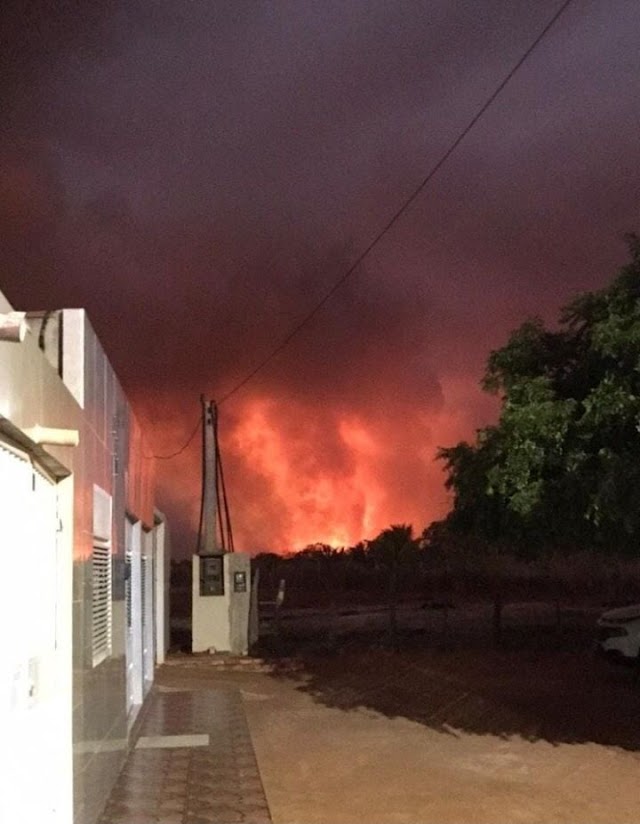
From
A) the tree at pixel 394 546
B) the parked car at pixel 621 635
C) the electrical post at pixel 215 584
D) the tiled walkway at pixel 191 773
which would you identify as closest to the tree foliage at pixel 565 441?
the tiled walkway at pixel 191 773

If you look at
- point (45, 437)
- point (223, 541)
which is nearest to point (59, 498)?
point (45, 437)

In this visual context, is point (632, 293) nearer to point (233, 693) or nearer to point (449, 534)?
point (449, 534)

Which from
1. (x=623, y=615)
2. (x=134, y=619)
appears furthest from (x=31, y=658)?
(x=623, y=615)

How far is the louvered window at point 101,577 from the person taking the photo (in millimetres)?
8227

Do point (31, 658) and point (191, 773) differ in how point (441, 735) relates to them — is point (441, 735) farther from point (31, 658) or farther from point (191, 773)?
point (31, 658)

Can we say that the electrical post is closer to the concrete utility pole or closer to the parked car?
the concrete utility pole

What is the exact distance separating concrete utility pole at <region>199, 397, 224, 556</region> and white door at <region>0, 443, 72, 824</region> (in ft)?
49.7

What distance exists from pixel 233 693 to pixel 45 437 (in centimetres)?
1067

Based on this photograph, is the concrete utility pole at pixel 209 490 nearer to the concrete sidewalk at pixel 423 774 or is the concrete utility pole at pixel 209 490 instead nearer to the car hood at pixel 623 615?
the car hood at pixel 623 615

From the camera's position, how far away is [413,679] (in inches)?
663

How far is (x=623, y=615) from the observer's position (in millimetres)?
17172

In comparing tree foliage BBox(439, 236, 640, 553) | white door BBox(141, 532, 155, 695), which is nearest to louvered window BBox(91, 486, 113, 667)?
tree foliage BBox(439, 236, 640, 553)

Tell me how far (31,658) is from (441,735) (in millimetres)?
7098

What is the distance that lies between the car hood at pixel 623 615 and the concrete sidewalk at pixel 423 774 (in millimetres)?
5254
